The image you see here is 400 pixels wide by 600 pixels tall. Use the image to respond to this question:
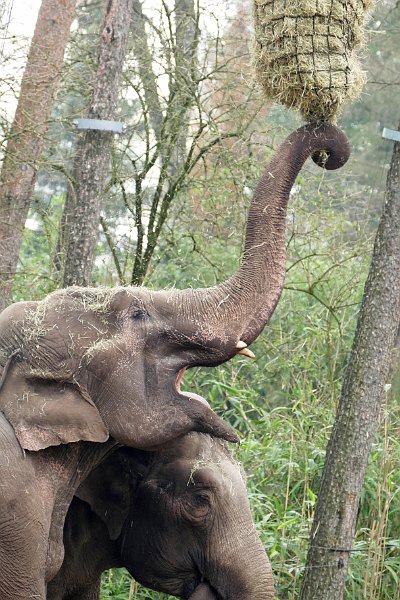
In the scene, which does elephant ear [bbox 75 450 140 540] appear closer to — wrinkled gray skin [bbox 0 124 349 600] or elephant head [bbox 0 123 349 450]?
wrinkled gray skin [bbox 0 124 349 600]

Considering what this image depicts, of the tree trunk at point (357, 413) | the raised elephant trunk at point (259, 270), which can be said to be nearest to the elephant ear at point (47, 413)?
the raised elephant trunk at point (259, 270)

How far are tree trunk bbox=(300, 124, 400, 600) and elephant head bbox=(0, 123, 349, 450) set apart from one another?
129 cm

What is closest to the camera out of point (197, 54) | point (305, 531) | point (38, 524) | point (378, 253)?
point (38, 524)

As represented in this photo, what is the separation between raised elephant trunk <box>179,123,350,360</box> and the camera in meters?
5.52

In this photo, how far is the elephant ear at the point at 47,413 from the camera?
543cm

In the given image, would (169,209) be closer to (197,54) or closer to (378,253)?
(197,54)

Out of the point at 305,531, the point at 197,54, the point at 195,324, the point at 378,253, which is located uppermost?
the point at 197,54

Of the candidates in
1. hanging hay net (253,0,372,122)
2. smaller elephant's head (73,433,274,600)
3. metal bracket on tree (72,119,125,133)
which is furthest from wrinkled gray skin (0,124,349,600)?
metal bracket on tree (72,119,125,133)

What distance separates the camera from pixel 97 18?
17.6 metres

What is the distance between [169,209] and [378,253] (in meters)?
3.67

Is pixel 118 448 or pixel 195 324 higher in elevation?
pixel 195 324

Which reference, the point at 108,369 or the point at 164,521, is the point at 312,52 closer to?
the point at 108,369

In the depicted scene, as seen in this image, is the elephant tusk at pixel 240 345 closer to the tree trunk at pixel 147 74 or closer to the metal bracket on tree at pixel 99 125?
the metal bracket on tree at pixel 99 125

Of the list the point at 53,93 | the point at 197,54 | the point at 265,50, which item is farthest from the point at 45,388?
the point at 197,54
